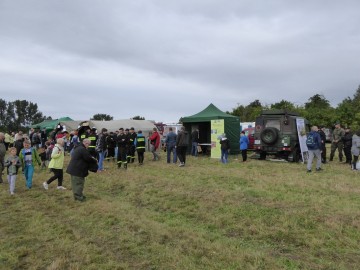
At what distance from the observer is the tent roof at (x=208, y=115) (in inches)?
716

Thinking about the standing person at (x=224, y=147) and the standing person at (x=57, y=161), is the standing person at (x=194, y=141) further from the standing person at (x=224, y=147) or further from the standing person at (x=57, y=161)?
the standing person at (x=57, y=161)

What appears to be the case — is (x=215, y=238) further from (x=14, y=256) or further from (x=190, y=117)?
(x=190, y=117)

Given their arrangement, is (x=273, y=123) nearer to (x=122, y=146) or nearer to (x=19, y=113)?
(x=122, y=146)

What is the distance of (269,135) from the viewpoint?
608 inches

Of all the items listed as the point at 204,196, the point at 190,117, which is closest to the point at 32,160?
the point at 204,196

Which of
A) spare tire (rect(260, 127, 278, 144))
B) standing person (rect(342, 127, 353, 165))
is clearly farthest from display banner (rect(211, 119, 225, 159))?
standing person (rect(342, 127, 353, 165))

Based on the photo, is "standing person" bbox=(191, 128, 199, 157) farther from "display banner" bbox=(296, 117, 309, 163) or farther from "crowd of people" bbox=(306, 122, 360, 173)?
"crowd of people" bbox=(306, 122, 360, 173)

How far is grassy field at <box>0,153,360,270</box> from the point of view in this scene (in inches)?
192

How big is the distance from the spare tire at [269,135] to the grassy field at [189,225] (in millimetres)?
4902

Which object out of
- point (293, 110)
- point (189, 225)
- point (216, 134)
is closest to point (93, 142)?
point (216, 134)

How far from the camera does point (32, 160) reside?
10180 mm

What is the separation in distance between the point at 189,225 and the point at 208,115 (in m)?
12.6

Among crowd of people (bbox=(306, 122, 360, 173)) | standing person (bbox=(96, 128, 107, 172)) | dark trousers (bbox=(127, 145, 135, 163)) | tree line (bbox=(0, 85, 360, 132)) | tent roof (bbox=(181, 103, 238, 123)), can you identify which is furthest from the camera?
tree line (bbox=(0, 85, 360, 132))

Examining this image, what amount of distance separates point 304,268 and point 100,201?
516 cm
